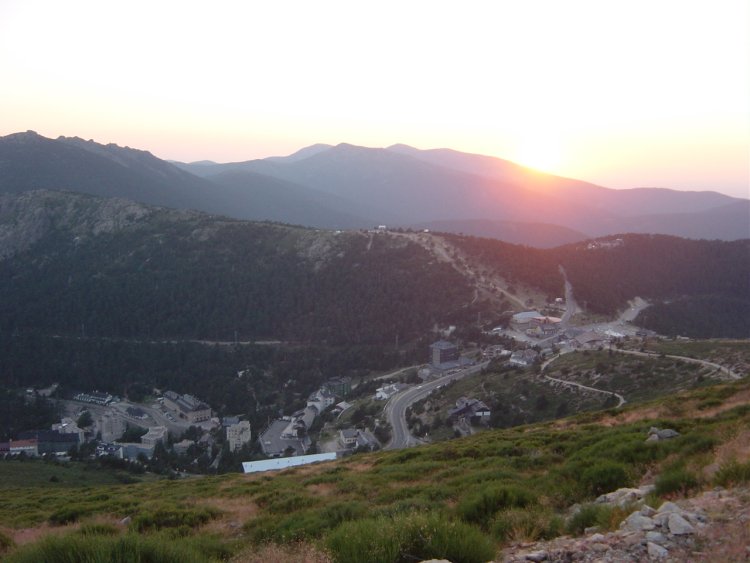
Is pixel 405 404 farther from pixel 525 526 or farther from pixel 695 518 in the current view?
pixel 695 518

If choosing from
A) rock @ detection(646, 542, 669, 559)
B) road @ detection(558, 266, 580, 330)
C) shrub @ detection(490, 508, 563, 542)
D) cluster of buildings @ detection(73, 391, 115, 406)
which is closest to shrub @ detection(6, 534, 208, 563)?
shrub @ detection(490, 508, 563, 542)

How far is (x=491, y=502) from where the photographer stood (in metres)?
7.52

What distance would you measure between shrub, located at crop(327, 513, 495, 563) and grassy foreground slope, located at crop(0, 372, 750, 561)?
1 centimetres

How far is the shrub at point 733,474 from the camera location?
6168 mm

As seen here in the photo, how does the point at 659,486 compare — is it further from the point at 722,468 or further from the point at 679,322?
the point at 679,322

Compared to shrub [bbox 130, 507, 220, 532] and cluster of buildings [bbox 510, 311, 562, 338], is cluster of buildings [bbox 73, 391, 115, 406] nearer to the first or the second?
cluster of buildings [bbox 510, 311, 562, 338]

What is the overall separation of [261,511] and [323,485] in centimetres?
288

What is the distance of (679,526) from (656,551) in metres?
0.50

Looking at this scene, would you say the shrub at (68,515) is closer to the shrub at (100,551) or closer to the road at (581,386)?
the shrub at (100,551)

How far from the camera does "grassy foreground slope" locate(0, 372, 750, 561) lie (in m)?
5.23

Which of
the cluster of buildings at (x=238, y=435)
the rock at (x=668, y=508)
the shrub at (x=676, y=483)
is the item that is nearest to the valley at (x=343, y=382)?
the shrub at (x=676, y=483)

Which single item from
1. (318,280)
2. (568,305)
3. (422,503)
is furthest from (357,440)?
(318,280)

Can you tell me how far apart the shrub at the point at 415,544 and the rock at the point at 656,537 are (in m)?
1.42

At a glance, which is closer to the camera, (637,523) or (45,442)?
(637,523)
